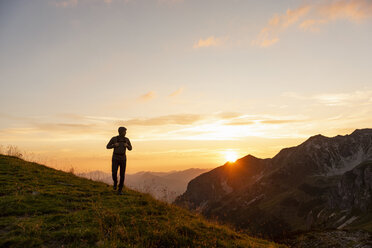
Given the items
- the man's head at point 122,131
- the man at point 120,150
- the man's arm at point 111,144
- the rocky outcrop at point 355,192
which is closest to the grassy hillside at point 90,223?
the man at point 120,150

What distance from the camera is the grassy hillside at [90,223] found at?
8.21 meters

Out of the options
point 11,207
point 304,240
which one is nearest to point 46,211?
point 11,207

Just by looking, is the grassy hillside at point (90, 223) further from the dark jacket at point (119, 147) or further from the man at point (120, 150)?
the dark jacket at point (119, 147)

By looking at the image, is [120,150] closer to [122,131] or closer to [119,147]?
[119,147]

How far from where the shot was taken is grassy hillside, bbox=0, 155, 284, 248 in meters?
8.21

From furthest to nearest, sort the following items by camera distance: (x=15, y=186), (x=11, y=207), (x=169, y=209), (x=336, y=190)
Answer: (x=336, y=190) → (x=15, y=186) → (x=169, y=209) → (x=11, y=207)

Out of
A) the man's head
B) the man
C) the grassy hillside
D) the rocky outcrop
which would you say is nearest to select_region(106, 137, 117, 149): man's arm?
the man

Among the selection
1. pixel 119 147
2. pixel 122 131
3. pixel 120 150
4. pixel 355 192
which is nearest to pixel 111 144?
pixel 119 147

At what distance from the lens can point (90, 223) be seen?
374 inches

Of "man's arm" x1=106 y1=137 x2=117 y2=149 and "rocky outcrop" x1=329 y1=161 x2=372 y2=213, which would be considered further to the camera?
"rocky outcrop" x1=329 y1=161 x2=372 y2=213

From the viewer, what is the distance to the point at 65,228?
29.3 feet

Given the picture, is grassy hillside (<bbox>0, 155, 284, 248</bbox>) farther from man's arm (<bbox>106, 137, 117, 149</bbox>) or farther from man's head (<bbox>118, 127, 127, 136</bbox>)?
man's head (<bbox>118, 127, 127, 136</bbox>)

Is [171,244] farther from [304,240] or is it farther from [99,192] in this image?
[304,240]

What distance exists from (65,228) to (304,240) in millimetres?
13514
